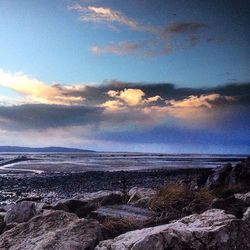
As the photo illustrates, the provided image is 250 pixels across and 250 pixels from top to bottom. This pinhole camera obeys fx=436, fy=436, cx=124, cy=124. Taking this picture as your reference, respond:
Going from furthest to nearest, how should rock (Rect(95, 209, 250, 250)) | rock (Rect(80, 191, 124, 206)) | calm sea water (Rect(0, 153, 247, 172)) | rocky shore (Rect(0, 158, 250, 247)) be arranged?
calm sea water (Rect(0, 153, 247, 172))
rock (Rect(80, 191, 124, 206))
rocky shore (Rect(0, 158, 250, 247))
rock (Rect(95, 209, 250, 250))

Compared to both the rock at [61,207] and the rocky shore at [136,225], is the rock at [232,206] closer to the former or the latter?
the rocky shore at [136,225]

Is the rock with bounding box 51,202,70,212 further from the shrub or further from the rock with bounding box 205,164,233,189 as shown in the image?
the rock with bounding box 205,164,233,189

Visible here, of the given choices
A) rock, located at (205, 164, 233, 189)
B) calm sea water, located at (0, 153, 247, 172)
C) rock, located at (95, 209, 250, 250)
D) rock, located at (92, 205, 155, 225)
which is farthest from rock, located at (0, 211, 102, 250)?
calm sea water, located at (0, 153, 247, 172)

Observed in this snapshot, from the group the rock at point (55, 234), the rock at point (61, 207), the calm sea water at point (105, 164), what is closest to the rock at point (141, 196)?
the rock at point (61, 207)

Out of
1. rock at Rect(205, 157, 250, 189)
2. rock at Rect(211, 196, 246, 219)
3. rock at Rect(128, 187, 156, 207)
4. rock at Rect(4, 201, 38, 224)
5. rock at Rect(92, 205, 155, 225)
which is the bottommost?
rock at Rect(4, 201, 38, 224)

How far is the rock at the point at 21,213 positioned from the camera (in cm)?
993

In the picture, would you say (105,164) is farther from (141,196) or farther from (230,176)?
(141,196)

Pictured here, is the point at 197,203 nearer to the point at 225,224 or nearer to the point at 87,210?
the point at 87,210

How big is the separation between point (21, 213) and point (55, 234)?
351 centimetres

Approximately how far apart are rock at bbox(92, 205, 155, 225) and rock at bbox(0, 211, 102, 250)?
1.32 meters

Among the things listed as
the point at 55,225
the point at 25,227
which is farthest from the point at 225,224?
the point at 25,227

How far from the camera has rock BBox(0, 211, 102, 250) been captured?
6625 mm

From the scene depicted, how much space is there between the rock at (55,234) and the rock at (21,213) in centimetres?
240

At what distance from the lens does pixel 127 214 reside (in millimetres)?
9070
